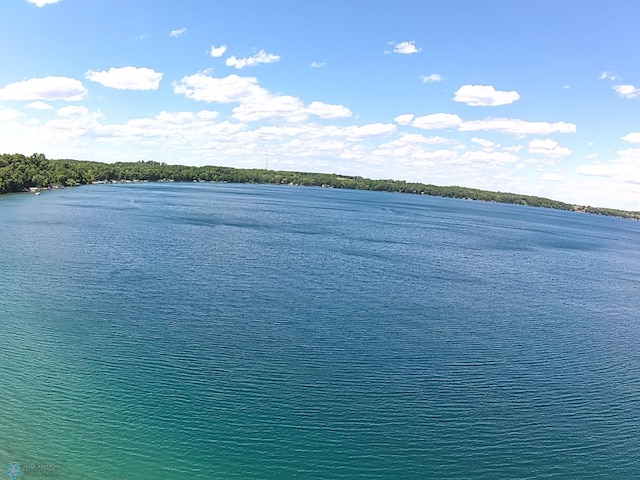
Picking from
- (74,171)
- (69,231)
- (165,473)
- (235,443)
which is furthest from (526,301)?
(74,171)

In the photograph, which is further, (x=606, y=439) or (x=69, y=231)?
(x=69, y=231)

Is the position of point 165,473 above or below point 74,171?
below

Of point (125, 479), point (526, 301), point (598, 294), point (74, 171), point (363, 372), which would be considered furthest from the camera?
point (74, 171)

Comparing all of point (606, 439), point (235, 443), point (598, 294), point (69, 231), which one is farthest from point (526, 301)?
point (69, 231)

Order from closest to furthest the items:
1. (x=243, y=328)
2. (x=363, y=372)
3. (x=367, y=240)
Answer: (x=363, y=372)
(x=243, y=328)
(x=367, y=240)

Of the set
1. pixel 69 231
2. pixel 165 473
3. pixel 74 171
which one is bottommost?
pixel 165 473

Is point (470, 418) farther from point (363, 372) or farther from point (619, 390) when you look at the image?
point (619, 390)
